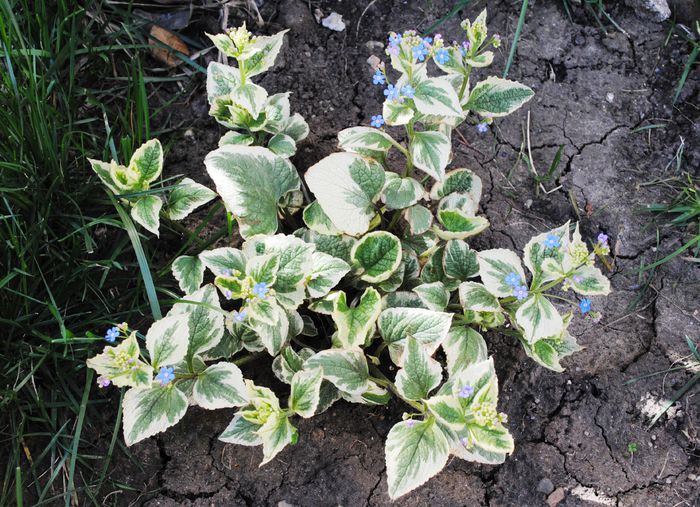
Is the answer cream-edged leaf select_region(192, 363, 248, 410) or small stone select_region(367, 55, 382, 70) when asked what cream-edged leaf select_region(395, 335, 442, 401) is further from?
small stone select_region(367, 55, 382, 70)

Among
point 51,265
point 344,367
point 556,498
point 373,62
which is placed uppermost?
point 373,62

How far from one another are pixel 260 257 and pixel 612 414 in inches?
50.2

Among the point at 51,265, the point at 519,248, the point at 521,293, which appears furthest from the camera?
the point at 519,248

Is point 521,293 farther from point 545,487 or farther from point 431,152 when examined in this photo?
point 545,487

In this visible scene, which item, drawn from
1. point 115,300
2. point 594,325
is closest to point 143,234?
point 115,300

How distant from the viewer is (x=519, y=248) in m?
2.47

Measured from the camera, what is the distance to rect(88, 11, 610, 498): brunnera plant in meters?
1.82

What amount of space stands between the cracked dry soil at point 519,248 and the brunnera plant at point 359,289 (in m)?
0.22

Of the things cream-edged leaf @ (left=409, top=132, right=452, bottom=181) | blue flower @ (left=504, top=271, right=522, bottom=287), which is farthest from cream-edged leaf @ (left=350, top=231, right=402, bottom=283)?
blue flower @ (left=504, top=271, right=522, bottom=287)

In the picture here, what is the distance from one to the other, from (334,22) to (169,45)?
66 centimetres

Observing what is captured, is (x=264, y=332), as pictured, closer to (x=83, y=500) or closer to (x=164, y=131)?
(x=83, y=500)

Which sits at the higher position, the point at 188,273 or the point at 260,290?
the point at 260,290

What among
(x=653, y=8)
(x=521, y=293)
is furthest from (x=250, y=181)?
(x=653, y=8)

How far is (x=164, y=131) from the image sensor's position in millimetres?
2533
